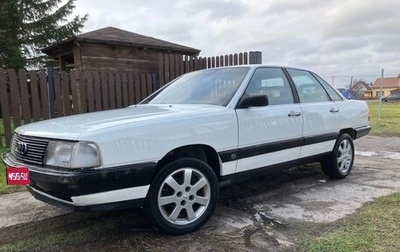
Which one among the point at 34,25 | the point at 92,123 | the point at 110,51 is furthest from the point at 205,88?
the point at 34,25

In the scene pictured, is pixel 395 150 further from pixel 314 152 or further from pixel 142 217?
pixel 142 217

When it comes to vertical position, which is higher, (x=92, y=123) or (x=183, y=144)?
(x=92, y=123)

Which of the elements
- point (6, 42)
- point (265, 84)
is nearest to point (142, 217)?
point (265, 84)

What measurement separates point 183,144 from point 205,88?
3.94 feet

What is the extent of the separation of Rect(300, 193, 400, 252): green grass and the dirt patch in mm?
154

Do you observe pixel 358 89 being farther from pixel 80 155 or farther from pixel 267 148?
pixel 80 155

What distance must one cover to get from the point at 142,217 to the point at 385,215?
2.52 meters

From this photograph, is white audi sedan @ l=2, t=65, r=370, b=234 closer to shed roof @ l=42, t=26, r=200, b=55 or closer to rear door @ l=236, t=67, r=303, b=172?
rear door @ l=236, t=67, r=303, b=172

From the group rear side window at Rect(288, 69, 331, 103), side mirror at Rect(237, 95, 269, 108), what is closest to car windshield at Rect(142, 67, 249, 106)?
side mirror at Rect(237, 95, 269, 108)

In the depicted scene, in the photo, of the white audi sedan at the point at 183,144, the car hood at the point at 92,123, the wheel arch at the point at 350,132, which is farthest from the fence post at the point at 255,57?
the car hood at the point at 92,123

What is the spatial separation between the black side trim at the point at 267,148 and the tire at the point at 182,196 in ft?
0.88

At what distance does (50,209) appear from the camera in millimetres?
4066

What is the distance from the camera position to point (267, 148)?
385 centimetres

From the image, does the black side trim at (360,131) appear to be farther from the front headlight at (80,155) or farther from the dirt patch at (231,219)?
the front headlight at (80,155)
